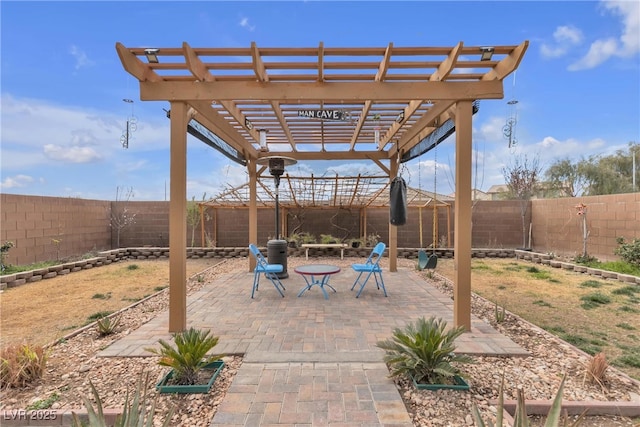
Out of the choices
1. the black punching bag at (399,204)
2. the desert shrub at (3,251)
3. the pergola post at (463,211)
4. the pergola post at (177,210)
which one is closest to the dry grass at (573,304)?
the pergola post at (463,211)

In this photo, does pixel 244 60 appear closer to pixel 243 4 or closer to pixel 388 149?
pixel 243 4

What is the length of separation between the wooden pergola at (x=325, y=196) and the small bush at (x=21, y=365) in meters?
6.26

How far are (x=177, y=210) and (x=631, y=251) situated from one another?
374 inches

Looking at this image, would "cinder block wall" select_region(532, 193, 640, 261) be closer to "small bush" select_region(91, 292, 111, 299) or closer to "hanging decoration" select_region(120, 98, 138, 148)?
"hanging decoration" select_region(120, 98, 138, 148)

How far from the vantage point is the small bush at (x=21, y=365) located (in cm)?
244

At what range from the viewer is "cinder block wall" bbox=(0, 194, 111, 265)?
714 cm

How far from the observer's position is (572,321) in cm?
410

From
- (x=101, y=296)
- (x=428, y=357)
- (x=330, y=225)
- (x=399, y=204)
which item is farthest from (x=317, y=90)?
(x=330, y=225)

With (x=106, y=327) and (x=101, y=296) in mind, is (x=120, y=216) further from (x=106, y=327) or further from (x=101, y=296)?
(x=106, y=327)

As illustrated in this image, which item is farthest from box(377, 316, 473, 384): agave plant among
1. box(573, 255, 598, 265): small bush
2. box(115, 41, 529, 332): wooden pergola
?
box(573, 255, 598, 265): small bush

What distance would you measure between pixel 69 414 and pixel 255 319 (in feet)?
6.82

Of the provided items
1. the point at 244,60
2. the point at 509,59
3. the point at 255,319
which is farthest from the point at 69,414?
the point at 509,59

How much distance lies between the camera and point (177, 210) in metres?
3.55

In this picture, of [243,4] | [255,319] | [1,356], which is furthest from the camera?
[243,4]
